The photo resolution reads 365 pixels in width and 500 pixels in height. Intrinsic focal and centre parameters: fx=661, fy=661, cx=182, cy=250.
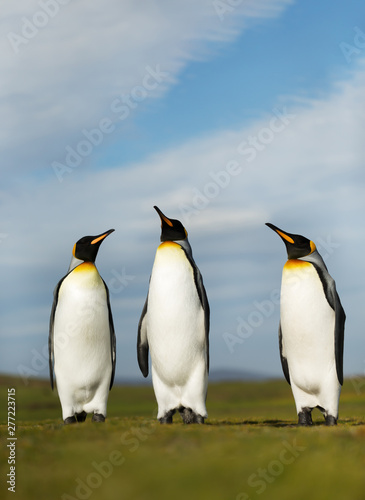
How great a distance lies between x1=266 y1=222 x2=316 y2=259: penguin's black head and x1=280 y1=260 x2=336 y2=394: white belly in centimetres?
37

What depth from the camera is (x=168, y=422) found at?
1004 cm

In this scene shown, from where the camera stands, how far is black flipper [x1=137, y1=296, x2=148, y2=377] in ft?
35.0

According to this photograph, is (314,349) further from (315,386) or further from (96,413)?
(96,413)

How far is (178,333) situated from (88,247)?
2.19 metres

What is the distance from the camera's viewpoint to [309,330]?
1013cm

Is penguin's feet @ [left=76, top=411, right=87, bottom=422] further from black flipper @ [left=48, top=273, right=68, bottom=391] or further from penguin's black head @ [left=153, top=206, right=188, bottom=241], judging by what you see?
penguin's black head @ [left=153, top=206, right=188, bottom=241]

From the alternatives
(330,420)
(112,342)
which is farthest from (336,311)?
(112,342)

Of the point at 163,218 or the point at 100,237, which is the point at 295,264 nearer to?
the point at 163,218

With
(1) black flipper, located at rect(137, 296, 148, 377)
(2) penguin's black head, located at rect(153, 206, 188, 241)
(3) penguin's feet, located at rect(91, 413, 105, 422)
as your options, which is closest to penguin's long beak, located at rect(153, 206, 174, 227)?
(2) penguin's black head, located at rect(153, 206, 188, 241)

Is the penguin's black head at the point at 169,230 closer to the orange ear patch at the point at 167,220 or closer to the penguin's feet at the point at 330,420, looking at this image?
the orange ear patch at the point at 167,220

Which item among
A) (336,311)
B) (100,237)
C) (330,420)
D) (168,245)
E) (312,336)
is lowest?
(330,420)

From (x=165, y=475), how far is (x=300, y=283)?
5186mm

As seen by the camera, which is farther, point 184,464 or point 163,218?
point 163,218

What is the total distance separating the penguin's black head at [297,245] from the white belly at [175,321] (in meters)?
1.69
